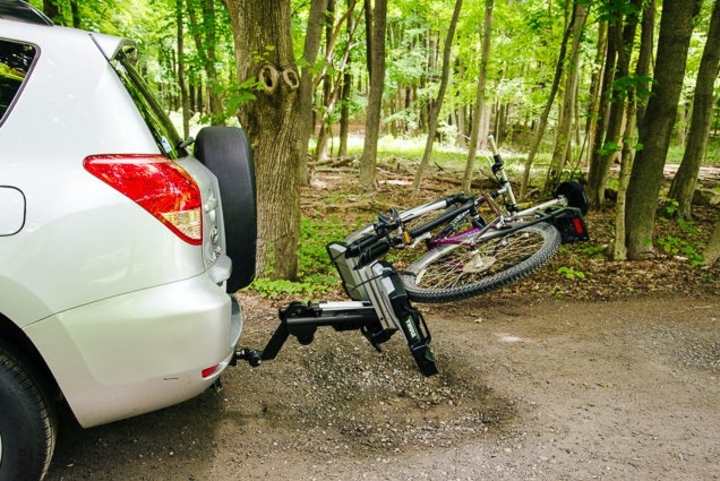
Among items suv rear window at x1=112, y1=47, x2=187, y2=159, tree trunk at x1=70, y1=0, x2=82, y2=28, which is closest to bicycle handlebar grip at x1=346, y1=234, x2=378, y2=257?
suv rear window at x1=112, y1=47, x2=187, y2=159

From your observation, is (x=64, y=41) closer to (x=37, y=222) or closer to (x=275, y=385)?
(x=37, y=222)

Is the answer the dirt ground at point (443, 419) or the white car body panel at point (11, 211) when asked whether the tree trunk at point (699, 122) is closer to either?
the dirt ground at point (443, 419)

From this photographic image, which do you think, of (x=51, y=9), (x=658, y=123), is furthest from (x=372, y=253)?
(x=51, y=9)

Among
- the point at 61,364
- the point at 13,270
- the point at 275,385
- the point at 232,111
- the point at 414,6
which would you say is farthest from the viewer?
the point at 414,6

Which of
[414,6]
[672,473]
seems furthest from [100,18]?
[672,473]

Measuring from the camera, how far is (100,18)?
37.6ft

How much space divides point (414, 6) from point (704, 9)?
296 inches

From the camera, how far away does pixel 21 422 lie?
2.06 metres

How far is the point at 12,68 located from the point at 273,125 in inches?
124

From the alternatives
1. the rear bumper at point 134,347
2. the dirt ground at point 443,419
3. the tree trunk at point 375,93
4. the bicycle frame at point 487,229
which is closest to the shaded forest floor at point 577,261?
the tree trunk at point 375,93

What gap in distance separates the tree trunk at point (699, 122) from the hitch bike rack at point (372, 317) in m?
7.97

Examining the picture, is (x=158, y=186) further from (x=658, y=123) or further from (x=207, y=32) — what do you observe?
(x=207, y=32)

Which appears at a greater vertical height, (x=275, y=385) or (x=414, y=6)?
(x=414, y=6)

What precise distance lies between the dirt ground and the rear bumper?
0.54 metres
